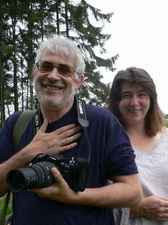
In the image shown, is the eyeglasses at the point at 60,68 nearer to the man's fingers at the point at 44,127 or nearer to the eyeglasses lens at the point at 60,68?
the eyeglasses lens at the point at 60,68

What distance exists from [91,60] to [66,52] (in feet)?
58.3

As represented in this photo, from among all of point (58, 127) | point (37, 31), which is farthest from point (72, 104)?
point (37, 31)

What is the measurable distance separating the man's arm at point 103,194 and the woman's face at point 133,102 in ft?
2.68

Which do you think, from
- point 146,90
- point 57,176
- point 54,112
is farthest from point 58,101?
point 146,90

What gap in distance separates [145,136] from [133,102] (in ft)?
1.10

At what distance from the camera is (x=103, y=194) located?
191 cm

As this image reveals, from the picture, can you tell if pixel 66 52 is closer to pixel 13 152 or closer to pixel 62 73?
pixel 62 73

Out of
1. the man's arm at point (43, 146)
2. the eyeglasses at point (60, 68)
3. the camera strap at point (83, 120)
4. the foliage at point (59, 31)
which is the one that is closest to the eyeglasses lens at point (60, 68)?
the eyeglasses at point (60, 68)

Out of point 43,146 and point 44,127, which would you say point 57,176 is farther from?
point 44,127

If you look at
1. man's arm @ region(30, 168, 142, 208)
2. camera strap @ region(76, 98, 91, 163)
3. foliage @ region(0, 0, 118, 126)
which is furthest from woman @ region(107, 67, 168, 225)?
foliage @ region(0, 0, 118, 126)

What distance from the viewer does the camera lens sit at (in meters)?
1.56

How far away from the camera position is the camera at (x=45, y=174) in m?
1.57

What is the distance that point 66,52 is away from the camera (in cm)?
218

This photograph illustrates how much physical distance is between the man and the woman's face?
618mm
